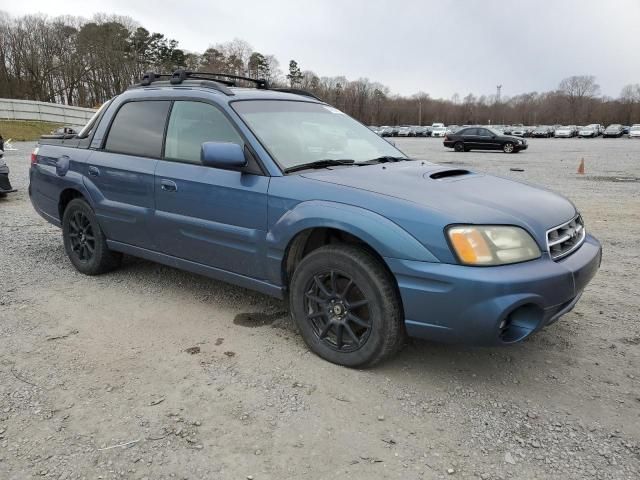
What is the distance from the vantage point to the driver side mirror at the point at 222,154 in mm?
3291

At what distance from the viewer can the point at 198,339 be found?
140 inches

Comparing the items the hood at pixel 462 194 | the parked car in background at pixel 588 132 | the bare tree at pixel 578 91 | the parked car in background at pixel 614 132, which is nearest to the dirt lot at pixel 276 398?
the hood at pixel 462 194

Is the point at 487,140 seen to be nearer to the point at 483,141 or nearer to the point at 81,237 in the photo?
the point at 483,141

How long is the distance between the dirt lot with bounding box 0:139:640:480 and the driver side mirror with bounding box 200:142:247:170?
4.05 ft

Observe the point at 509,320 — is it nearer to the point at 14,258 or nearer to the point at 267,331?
the point at 267,331

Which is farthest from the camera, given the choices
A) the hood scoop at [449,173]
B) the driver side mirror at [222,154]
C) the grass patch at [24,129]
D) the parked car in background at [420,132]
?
the parked car in background at [420,132]

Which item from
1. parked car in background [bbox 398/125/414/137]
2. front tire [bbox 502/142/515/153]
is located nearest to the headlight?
front tire [bbox 502/142/515/153]

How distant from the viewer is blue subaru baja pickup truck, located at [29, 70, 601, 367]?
8.92ft

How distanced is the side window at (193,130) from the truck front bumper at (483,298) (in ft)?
5.48

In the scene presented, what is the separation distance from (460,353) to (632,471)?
4.10ft

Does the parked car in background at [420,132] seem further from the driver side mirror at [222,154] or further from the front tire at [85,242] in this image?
the driver side mirror at [222,154]

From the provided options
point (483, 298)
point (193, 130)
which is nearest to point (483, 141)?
point (193, 130)

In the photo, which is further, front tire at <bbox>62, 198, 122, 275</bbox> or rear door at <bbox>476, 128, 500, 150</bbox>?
rear door at <bbox>476, 128, 500, 150</bbox>

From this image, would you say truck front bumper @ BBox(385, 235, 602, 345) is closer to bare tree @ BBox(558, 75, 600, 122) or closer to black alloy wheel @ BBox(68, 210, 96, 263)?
black alloy wheel @ BBox(68, 210, 96, 263)
